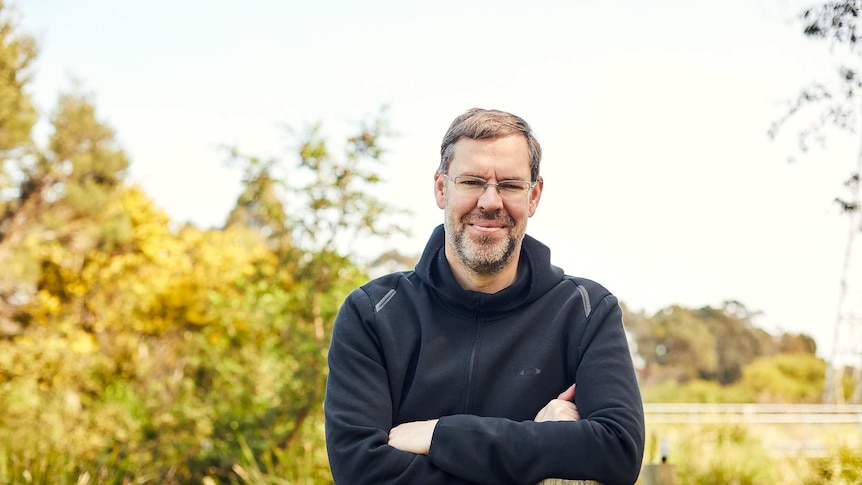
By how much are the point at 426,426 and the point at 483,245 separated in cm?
54

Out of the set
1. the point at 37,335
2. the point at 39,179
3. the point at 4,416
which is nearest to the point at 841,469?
the point at 4,416

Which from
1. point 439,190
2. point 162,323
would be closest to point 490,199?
point 439,190

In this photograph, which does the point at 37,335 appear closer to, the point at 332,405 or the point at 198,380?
the point at 198,380

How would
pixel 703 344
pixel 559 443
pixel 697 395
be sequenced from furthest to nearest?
pixel 703 344 < pixel 697 395 < pixel 559 443

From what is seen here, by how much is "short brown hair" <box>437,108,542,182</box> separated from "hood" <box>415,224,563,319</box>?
0.25m

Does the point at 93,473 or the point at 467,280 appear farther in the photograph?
the point at 93,473

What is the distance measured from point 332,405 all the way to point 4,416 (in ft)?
26.1

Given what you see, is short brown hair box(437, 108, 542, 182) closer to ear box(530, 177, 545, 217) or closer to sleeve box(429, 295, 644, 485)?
ear box(530, 177, 545, 217)

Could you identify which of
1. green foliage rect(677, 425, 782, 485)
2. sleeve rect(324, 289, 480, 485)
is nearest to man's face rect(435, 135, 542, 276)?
sleeve rect(324, 289, 480, 485)

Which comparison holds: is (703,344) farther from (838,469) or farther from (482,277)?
(482,277)

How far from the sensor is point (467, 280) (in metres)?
2.41

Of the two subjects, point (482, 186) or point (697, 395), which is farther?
point (697, 395)

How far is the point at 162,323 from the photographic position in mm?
12727

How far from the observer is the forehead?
2277mm
